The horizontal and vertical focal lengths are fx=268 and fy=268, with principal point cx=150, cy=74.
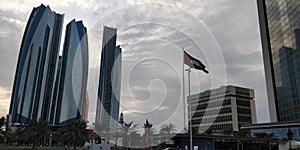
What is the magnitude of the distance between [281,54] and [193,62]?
4729 centimetres

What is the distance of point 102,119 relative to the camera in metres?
63.8

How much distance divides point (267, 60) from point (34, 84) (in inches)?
4827

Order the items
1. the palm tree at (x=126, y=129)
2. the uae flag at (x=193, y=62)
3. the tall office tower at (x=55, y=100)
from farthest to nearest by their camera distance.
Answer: the tall office tower at (x=55, y=100), the palm tree at (x=126, y=129), the uae flag at (x=193, y=62)

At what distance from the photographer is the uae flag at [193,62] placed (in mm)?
19297

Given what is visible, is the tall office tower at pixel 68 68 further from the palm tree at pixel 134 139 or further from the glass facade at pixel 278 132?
the glass facade at pixel 278 132

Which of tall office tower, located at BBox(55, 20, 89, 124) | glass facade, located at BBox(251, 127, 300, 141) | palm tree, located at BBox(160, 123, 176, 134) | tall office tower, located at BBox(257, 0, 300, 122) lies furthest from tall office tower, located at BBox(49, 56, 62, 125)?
glass facade, located at BBox(251, 127, 300, 141)

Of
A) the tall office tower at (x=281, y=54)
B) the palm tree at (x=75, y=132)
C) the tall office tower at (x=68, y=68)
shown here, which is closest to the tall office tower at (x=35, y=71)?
the tall office tower at (x=68, y=68)

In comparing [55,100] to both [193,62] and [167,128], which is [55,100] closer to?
[167,128]

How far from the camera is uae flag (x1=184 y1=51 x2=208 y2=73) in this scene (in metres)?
19.3

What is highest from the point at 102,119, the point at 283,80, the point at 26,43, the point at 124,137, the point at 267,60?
the point at 26,43

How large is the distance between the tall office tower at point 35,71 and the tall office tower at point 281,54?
385 ft

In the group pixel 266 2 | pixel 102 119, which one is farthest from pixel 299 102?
pixel 102 119

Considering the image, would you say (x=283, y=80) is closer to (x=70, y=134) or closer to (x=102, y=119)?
(x=102, y=119)

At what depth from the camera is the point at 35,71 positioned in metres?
148
